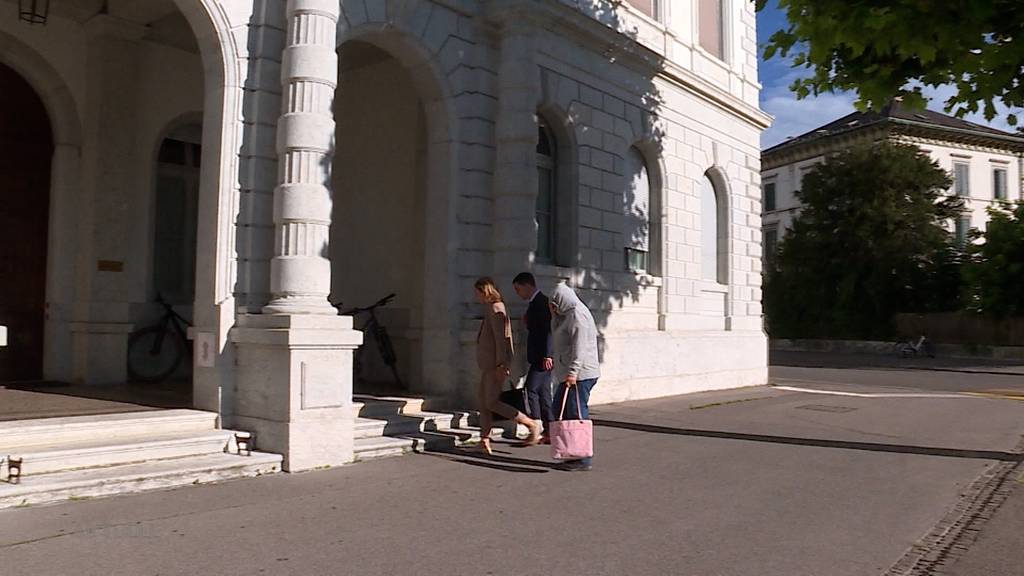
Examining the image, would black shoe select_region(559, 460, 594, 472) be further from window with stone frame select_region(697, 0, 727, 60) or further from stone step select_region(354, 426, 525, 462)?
window with stone frame select_region(697, 0, 727, 60)

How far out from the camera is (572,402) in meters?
7.79

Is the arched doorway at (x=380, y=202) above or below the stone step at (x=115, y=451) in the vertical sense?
above

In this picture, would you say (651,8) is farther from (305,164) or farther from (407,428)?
(407,428)

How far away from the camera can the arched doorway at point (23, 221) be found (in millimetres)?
10281

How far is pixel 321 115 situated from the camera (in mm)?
8117

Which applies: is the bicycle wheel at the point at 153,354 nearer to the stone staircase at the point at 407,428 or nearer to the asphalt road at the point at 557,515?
the stone staircase at the point at 407,428

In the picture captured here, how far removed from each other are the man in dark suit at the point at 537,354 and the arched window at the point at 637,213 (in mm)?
5041

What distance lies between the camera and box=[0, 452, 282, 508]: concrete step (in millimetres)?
5938

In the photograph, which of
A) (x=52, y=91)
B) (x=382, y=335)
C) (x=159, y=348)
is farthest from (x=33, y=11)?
(x=382, y=335)

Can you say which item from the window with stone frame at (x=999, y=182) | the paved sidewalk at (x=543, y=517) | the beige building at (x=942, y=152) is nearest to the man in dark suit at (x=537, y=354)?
the paved sidewalk at (x=543, y=517)

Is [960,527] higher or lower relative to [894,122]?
lower

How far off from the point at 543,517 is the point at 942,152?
167 feet

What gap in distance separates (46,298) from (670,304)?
9618 millimetres

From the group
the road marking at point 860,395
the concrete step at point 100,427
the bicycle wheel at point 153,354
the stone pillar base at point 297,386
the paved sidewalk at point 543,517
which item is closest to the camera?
the paved sidewalk at point 543,517
